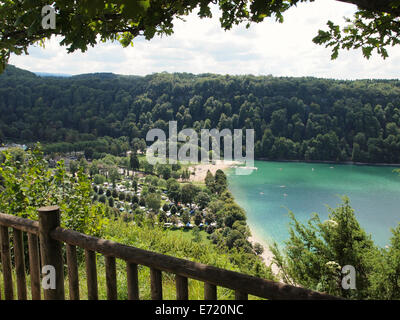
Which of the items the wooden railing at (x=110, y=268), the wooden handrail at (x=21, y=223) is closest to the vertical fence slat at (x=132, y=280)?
the wooden railing at (x=110, y=268)

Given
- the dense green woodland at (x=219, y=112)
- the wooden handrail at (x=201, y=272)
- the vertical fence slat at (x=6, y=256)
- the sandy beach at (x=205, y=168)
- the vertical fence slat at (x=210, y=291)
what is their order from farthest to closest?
the dense green woodland at (x=219, y=112), the sandy beach at (x=205, y=168), the vertical fence slat at (x=6, y=256), the vertical fence slat at (x=210, y=291), the wooden handrail at (x=201, y=272)

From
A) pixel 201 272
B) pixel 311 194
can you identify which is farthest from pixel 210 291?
pixel 311 194

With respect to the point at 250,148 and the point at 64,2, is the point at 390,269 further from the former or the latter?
the point at 250,148

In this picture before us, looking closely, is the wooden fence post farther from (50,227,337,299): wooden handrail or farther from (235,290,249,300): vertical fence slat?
(235,290,249,300): vertical fence slat

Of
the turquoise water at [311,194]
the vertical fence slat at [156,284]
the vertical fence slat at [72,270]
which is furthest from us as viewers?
the turquoise water at [311,194]

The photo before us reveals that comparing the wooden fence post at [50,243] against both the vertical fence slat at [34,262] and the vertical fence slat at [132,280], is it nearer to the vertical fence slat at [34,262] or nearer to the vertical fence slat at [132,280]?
the vertical fence slat at [34,262]

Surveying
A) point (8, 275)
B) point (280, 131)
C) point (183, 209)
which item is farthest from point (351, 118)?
point (8, 275)

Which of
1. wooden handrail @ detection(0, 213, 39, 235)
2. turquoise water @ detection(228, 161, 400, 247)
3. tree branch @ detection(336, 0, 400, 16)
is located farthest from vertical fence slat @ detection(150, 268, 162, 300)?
turquoise water @ detection(228, 161, 400, 247)
